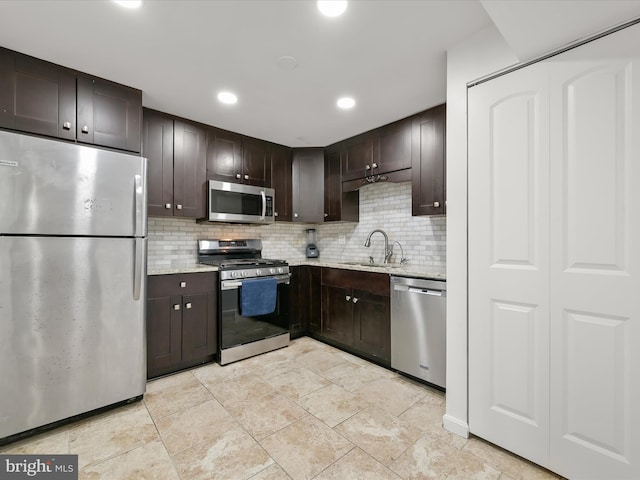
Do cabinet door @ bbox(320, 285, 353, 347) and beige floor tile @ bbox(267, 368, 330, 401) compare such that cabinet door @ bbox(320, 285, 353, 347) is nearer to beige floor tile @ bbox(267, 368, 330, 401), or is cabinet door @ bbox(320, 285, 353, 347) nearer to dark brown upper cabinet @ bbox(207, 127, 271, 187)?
beige floor tile @ bbox(267, 368, 330, 401)

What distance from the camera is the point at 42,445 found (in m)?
1.79

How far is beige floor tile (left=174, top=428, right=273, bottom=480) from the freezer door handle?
1.14 metres

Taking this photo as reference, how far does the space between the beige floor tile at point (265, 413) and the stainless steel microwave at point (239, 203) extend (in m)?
1.81

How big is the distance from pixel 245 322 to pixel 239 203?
1.31m

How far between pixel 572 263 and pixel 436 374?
54.7 inches

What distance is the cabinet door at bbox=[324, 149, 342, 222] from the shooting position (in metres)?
3.74

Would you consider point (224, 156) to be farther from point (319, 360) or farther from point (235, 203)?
point (319, 360)

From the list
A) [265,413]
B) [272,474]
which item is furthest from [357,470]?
[265,413]

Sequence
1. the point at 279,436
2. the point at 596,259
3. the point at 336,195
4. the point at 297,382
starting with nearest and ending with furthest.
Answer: the point at 596,259, the point at 279,436, the point at 297,382, the point at 336,195

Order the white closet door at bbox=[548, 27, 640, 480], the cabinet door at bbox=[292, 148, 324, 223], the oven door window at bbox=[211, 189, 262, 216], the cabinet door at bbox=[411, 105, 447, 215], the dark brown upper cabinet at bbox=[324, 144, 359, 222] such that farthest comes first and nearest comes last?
the cabinet door at bbox=[292, 148, 324, 223] → the dark brown upper cabinet at bbox=[324, 144, 359, 222] → the oven door window at bbox=[211, 189, 262, 216] → the cabinet door at bbox=[411, 105, 447, 215] → the white closet door at bbox=[548, 27, 640, 480]

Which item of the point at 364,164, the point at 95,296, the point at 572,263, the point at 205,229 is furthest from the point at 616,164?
the point at 205,229

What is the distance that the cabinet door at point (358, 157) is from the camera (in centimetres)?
335

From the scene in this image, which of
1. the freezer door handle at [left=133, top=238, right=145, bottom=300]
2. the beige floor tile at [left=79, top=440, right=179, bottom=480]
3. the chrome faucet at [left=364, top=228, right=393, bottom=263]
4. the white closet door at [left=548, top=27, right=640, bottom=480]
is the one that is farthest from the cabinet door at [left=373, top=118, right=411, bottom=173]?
the beige floor tile at [left=79, top=440, right=179, bottom=480]

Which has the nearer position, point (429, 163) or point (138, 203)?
point (138, 203)
